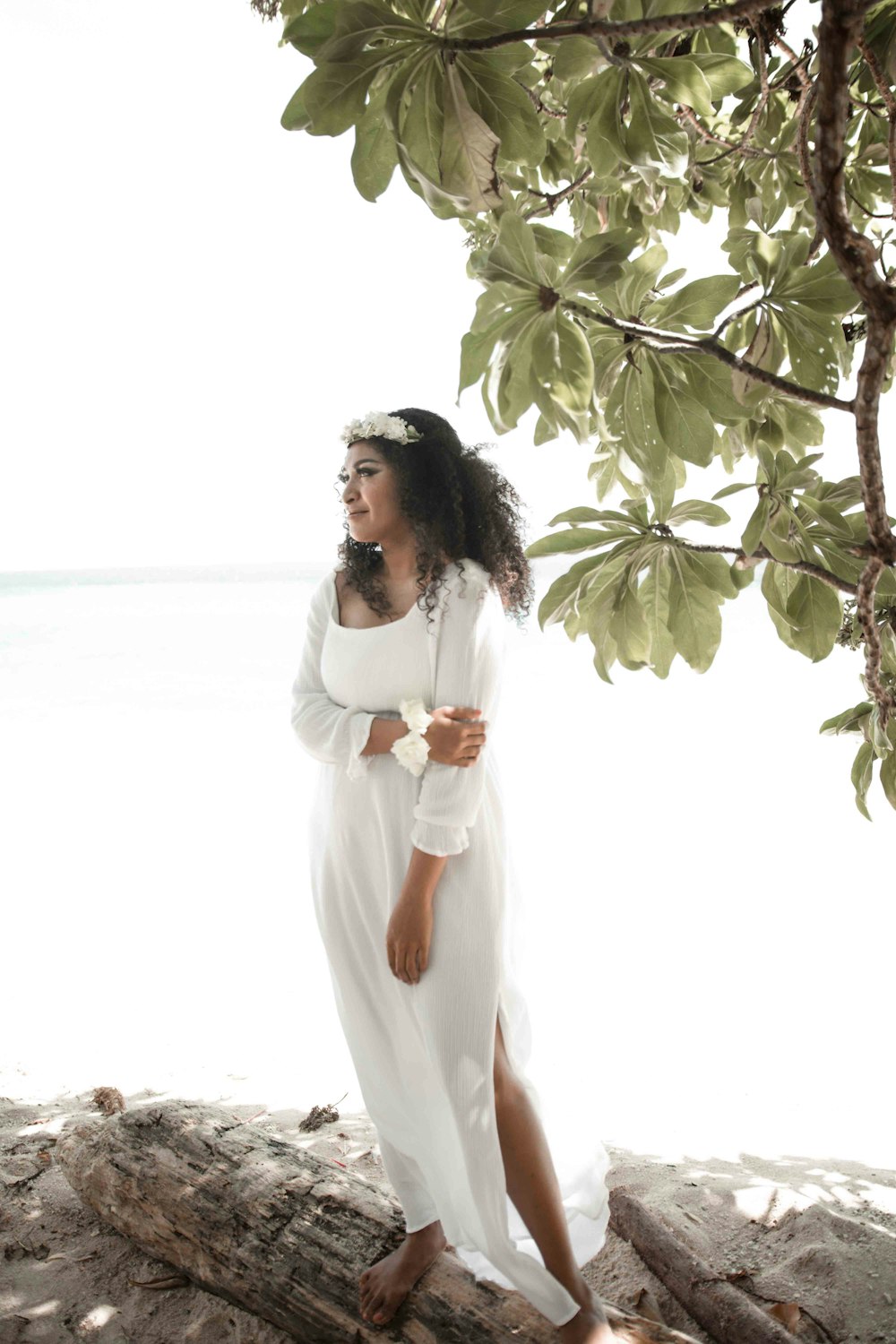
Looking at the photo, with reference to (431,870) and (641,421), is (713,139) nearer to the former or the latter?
(641,421)

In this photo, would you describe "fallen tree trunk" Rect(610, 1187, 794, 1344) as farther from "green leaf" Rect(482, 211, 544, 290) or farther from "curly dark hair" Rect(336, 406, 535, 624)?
"green leaf" Rect(482, 211, 544, 290)

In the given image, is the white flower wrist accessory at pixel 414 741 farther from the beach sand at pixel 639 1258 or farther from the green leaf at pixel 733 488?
the beach sand at pixel 639 1258

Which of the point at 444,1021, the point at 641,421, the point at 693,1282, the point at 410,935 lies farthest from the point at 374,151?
the point at 693,1282

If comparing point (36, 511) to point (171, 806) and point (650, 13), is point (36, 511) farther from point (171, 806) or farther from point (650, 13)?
point (650, 13)

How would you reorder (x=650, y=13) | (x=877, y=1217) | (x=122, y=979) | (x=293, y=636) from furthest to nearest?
1. (x=293, y=636)
2. (x=122, y=979)
3. (x=877, y=1217)
4. (x=650, y=13)

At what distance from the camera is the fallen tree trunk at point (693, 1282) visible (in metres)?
1.53

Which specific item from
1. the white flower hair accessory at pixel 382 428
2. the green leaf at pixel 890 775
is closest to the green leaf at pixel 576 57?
the green leaf at pixel 890 775

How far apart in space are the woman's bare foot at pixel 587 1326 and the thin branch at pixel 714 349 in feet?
4.99

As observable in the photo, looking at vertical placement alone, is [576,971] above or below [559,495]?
below

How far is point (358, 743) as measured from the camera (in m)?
1.67

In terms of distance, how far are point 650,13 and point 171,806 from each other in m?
7.87

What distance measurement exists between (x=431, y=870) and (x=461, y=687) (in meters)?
0.35

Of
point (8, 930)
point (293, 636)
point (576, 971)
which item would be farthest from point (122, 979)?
point (293, 636)

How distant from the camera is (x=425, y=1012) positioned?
5.35 feet
